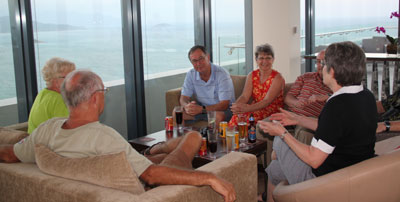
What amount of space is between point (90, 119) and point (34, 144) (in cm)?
34

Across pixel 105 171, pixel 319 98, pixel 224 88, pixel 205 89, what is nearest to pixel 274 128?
pixel 105 171

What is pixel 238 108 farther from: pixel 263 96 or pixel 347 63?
pixel 347 63

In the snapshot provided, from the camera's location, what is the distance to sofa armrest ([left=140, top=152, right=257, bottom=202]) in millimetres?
1674

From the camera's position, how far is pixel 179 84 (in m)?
5.43

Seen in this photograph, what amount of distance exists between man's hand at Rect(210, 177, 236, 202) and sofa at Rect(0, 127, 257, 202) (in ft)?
0.15

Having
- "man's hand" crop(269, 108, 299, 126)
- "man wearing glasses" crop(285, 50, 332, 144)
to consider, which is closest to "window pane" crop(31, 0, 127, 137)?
"man wearing glasses" crop(285, 50, 332, 144)

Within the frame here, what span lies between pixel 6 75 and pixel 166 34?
2049 millimetres

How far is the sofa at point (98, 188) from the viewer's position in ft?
5.44

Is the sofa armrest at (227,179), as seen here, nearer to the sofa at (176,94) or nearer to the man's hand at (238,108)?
the man's hand at (238,108)

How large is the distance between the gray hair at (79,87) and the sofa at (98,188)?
1.05 ft

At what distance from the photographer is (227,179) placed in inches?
79.1

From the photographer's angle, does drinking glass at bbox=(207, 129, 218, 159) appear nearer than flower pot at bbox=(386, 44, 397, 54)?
Yes

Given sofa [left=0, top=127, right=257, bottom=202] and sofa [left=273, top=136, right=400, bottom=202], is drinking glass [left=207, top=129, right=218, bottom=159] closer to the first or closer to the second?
sofa [left=0, top=127, right=257, bottom=202]

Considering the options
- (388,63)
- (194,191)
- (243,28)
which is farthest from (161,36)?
(194,191)
